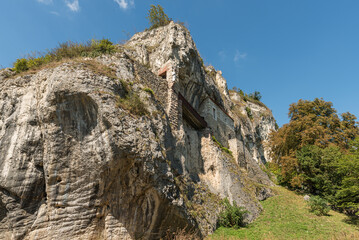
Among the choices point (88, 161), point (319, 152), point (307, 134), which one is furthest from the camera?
point (307, 134)

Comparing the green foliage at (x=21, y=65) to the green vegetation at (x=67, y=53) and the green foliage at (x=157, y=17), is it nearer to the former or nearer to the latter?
the green vegetation at (x=67, y=53)

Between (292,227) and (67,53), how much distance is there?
17.8 m

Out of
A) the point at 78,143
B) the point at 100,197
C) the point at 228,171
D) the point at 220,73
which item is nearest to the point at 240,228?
the point at 228,171

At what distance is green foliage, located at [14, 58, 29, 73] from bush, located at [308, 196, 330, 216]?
71.5 feet

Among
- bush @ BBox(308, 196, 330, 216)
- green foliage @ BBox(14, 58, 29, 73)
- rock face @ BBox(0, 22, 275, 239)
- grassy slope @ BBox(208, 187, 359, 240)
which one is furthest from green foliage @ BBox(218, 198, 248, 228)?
green foliage @ BBox(14, 58, 29, 73)

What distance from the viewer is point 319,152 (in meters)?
19.5

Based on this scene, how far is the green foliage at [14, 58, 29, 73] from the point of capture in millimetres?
13625

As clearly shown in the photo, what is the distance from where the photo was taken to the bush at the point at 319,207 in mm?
14289

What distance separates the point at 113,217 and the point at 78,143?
3.66 m

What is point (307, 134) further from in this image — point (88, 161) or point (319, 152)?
point (88, 161)

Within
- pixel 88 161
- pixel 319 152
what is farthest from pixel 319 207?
pixel 88 161

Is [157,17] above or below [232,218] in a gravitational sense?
above

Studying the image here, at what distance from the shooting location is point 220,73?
112 ft

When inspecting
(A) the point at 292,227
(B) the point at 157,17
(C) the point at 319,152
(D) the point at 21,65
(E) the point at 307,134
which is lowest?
(A) the point at 292,227
